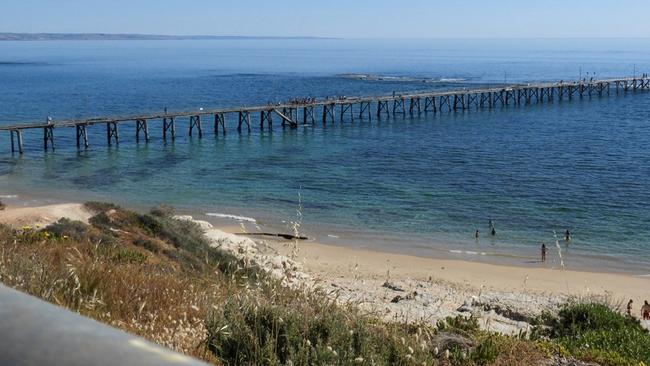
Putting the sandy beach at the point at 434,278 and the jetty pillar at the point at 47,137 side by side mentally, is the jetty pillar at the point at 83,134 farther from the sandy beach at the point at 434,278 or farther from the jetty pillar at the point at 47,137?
the sandy beach at the point at 434,278

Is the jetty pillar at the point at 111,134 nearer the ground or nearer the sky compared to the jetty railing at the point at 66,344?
nearer the ground

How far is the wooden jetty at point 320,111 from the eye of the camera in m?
46.1

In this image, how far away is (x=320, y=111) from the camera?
2746 inches

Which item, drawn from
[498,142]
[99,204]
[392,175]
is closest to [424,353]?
[99,204]

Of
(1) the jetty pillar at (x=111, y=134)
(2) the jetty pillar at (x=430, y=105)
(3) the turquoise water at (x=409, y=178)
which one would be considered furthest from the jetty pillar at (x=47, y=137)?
(2) the jetty pillar at (x=430, y=105)

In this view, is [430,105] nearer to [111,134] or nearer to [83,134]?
[111,134]

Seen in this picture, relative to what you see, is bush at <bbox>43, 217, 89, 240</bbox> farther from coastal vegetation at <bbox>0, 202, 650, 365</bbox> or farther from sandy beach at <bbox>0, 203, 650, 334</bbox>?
coastal vegetation at <bbox>0, 202, 650, 365</bbox>

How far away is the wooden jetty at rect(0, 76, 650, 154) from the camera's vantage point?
46094mm

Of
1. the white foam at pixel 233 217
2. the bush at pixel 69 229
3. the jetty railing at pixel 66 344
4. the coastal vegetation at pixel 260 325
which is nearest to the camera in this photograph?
the jetty railing at pixel 66 344

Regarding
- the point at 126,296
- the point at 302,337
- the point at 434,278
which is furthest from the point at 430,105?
the point at 302,337

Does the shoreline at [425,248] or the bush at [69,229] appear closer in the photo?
the bush at [69,229]

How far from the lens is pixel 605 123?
59375 mm

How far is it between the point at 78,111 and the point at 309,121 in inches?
914

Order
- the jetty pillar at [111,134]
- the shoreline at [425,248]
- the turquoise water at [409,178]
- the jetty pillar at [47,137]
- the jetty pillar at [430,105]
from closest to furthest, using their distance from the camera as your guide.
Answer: the shoreline at [425,248], the turquoise water at [409,178], the jetty pillar at [47,137], the jetty pillar at [111,134], the jetty pillar at [430,105]
